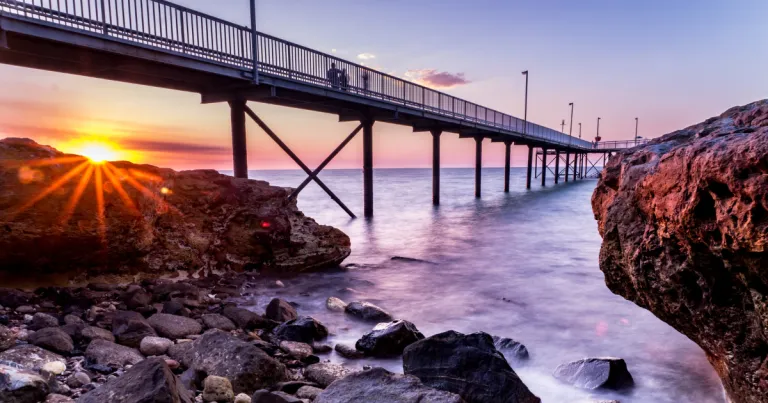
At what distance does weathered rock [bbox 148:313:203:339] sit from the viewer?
12.4 feet

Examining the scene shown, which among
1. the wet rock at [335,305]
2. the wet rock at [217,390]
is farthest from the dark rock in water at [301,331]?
the wet rock at [217,390]

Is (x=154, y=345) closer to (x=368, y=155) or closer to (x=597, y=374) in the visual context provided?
(x=597, y=374)

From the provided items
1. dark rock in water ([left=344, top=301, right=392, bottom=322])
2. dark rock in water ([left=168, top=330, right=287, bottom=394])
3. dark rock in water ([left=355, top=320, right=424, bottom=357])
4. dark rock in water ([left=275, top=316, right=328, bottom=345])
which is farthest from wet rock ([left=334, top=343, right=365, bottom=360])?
dark rock in water ([left=344, top=301, right=392, bottom=322])

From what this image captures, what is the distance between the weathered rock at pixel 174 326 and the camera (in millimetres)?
3785

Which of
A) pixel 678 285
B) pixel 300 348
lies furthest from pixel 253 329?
pixel 678 285

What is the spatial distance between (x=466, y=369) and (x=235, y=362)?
1758 mm

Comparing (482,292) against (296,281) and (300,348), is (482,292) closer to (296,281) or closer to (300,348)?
(296,281)

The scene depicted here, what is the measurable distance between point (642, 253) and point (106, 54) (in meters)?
8.61

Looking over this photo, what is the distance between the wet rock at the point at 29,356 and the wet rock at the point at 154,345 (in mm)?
545

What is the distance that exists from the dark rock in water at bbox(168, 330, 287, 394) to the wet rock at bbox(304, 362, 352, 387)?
27 cm

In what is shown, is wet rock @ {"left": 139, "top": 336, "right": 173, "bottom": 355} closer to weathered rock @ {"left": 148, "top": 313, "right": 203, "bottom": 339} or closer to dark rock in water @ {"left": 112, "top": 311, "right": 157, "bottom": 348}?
dark rock in water @ {"left": 112, "top": 311, "right": 157, "bottom": 348}

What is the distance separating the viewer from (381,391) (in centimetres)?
246

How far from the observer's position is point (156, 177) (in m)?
6.54

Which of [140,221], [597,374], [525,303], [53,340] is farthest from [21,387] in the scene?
[525,303]
